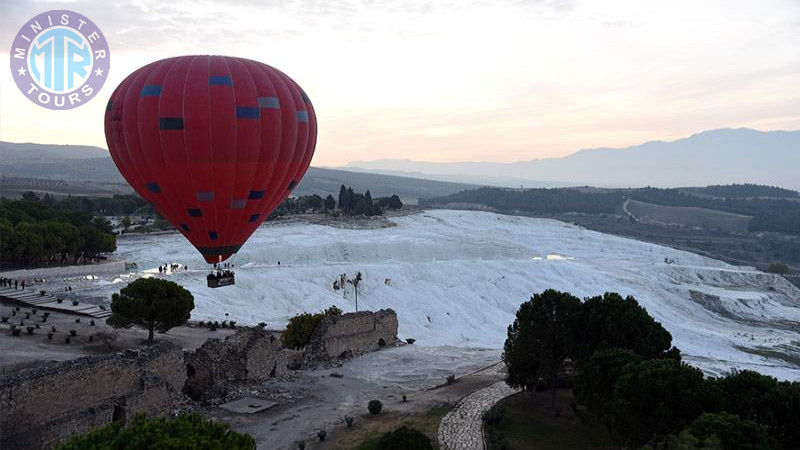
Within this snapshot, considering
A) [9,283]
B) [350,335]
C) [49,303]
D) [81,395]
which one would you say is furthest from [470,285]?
[81,395]

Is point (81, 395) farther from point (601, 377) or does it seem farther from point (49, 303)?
point (49, 303)

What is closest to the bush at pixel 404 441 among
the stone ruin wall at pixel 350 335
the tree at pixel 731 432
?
the tree at pixel 731 432

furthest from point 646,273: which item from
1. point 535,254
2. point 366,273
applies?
point 366,273

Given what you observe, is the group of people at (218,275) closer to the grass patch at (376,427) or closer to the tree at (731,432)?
the grass patch at (376,427)

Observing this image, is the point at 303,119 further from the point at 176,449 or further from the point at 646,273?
the point at 646,273

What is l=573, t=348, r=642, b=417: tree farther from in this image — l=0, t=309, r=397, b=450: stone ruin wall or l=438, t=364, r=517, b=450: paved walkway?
l=0, t=309, r=397, b=450: stone ruin wall

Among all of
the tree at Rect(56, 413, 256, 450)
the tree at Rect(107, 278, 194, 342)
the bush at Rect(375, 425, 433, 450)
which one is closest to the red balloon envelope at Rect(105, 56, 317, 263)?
the tree at Rect(107, 278, 194, 342)
